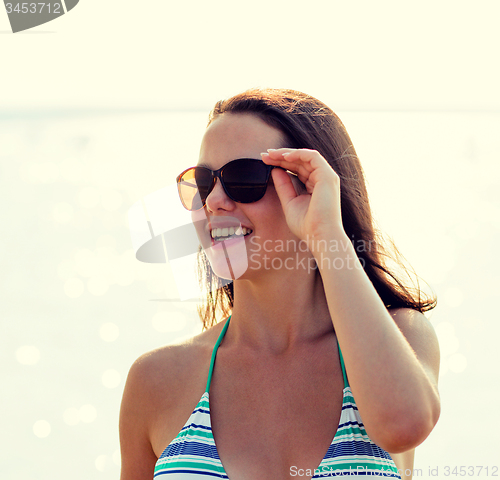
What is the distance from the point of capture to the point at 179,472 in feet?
6.40

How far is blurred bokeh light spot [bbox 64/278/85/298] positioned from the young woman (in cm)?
484

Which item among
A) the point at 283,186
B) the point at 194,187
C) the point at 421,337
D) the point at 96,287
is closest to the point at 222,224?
the point at 194,187

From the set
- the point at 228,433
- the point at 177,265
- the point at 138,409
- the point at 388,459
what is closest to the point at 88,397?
the point at 177,265

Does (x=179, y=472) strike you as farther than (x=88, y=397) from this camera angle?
No

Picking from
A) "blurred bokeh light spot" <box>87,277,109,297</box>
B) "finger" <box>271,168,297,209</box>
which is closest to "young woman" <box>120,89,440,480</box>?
"finger" <box>271,168,297,209</box>

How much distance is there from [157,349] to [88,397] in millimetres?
4231

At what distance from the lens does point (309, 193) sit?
2.04 m

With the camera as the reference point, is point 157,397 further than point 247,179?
Yes

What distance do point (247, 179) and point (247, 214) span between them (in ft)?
0.54

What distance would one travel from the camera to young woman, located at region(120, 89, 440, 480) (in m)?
1.63

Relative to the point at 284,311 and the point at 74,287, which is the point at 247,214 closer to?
the point at 284,311

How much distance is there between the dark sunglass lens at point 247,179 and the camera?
2.15 metres

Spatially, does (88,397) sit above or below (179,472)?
below

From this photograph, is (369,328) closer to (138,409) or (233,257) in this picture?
(233,257)
